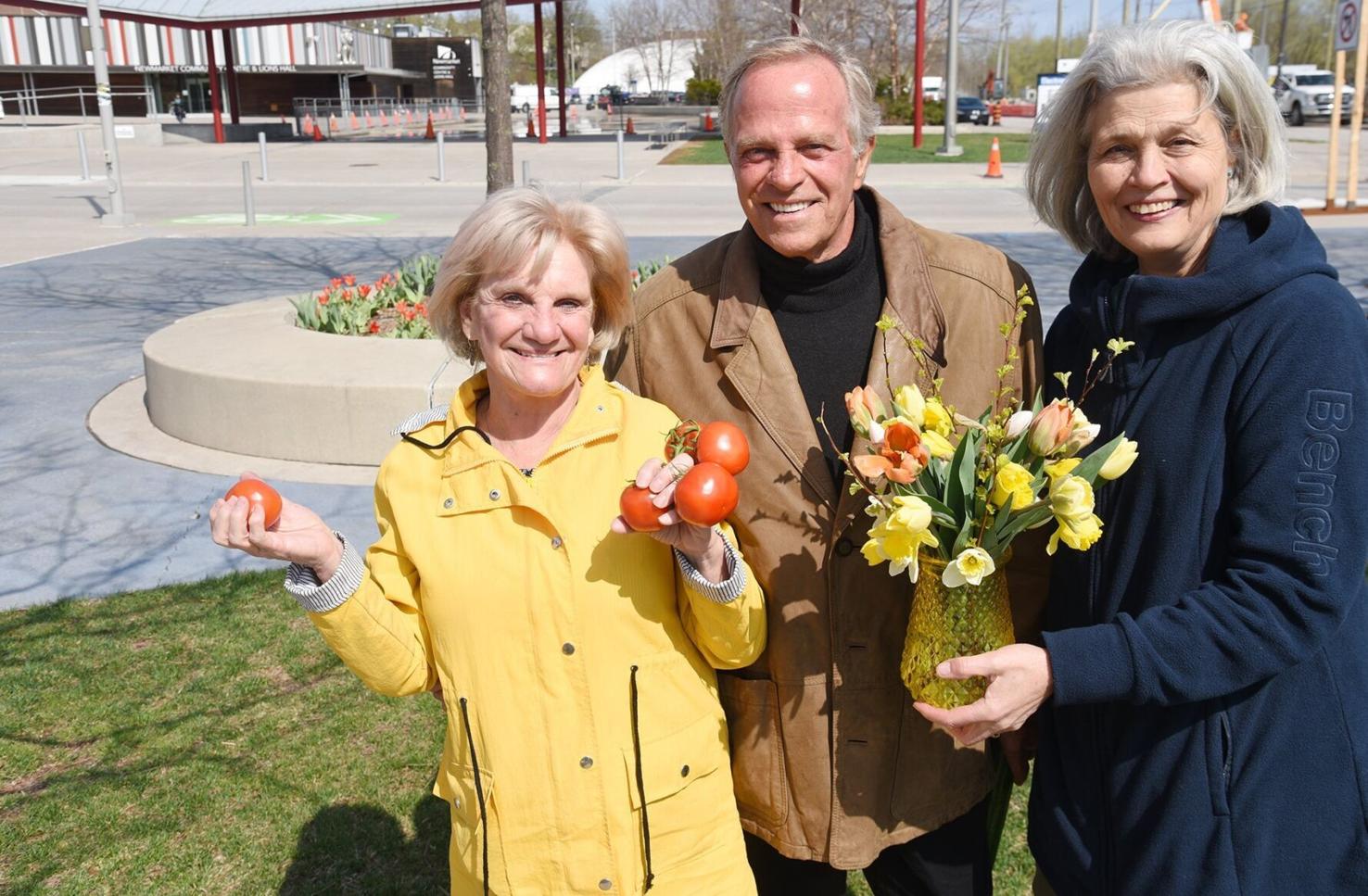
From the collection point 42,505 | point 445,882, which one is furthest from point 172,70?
point 445,882

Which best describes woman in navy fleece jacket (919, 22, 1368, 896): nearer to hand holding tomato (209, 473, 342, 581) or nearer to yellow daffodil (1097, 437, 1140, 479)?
yellow daffodil (1097, 437, 1140, 479)

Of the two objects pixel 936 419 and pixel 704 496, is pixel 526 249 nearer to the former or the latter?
pixel 704 496

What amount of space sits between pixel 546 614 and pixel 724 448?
0.48 m

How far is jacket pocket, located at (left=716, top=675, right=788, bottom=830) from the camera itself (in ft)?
8.23

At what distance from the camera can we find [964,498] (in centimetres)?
202

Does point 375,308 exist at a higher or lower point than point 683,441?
lower

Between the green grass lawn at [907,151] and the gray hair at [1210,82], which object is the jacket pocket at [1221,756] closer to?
the gray hair at [1210,82]

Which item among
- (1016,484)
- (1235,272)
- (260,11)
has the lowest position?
(1016,484)

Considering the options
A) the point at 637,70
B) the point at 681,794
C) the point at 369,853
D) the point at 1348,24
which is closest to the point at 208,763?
the point at 369,853

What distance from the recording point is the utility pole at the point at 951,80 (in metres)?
28.1

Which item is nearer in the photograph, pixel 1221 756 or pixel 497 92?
pixel 1221 756

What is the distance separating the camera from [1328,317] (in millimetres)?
1898

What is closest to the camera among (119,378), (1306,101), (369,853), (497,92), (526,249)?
(526,249)

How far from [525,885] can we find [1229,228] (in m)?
1.75
